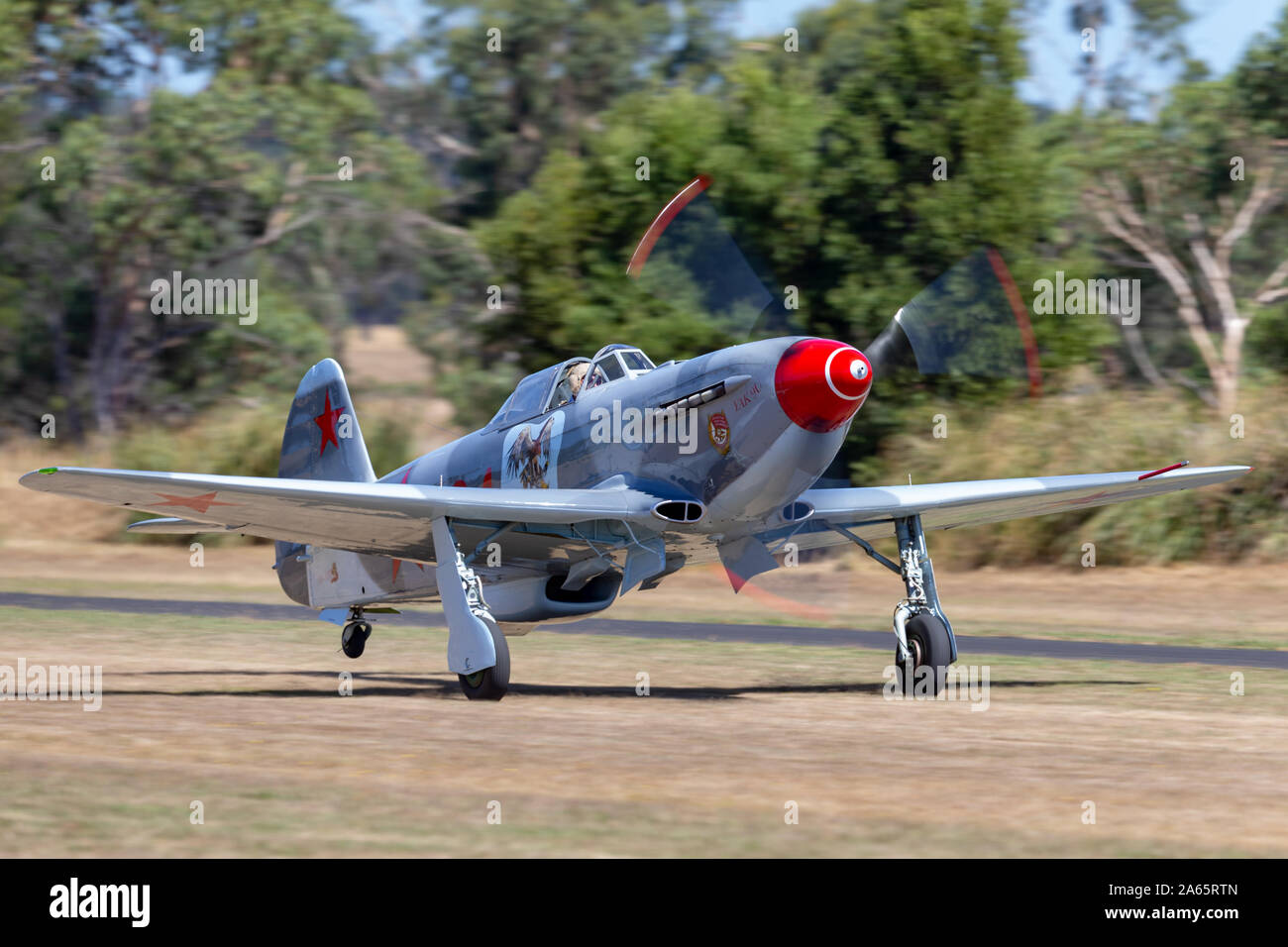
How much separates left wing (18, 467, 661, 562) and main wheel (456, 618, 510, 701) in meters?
0.93

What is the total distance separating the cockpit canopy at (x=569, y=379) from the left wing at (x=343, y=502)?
3.84ft

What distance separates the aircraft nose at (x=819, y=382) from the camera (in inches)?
442

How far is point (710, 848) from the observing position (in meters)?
6.63

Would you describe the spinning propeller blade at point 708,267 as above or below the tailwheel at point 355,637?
above

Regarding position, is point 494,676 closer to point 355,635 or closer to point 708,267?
point 708,267

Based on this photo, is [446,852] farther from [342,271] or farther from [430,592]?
[342,271]

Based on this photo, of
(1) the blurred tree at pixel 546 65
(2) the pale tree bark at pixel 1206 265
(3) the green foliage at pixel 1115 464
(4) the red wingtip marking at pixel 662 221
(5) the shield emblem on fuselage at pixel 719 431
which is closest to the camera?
(5) the shield emblem on fuselage at pixel 719 431

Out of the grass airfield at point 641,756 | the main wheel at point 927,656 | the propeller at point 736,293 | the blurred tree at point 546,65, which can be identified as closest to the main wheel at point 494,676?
the grass airfield at point 641,756

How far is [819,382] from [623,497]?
1.97 meters

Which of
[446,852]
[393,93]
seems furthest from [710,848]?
[393,93]

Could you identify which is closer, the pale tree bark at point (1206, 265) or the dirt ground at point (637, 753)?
the dirt ground at point (637, 753)

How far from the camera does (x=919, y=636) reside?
12.7 m

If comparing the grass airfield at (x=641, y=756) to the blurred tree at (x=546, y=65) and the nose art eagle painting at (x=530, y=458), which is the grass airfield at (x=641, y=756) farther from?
the blurred tree at (x=546, y=65)

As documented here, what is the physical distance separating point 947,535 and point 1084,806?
20.1m
